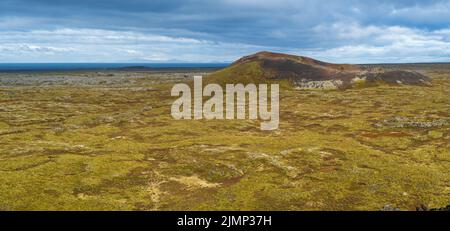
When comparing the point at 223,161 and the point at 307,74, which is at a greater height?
the point at 307,74

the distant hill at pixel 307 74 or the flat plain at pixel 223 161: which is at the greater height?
the distant hill at pixel 307 74

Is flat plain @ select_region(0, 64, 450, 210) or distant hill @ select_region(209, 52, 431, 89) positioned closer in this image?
flat plain @ select_region(0, 64, 450, 210)

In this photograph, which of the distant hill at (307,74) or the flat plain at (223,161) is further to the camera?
the distant hill at (307,74)

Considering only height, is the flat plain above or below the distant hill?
below
